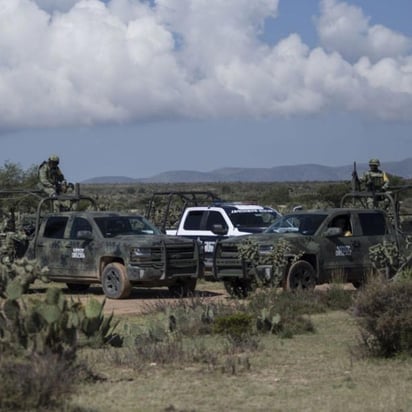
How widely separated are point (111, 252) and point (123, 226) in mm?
1109

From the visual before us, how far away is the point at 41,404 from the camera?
8.74 meters

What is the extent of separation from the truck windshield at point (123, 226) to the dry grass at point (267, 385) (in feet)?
28.1

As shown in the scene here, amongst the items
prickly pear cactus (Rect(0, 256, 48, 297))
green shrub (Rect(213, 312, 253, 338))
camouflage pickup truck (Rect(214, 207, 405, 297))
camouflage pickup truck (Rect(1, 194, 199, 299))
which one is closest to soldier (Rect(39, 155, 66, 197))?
A: camouflage pickup truck (Rect(1, 194, 199, 299))

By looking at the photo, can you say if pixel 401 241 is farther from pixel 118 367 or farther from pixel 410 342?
Answer: pixel 118 367

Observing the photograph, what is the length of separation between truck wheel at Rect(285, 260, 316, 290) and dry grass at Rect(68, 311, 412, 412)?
592cm

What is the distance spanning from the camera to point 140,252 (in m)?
20.1

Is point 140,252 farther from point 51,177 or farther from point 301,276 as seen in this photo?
point 51,177

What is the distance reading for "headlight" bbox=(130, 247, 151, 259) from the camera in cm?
2006

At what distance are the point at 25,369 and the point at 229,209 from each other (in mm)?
16282

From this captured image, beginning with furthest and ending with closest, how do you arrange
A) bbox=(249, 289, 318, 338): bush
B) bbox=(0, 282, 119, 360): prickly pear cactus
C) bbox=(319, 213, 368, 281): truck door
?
bbox=(319, 213, 368, 281): truck door, bbox=(249, 289, 318, 338): bush, bbox=(0, 282, 119, 360): prickly pear cactus

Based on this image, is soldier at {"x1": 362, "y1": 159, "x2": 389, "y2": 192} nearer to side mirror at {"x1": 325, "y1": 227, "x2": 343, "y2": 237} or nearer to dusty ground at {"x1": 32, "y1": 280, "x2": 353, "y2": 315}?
dusty ground at {"x1": 32, "y1": 280, "x2": 353, "y2": 315}

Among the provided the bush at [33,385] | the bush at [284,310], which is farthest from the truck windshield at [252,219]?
the bush at [33,385]

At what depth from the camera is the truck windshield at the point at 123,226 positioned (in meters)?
21.1

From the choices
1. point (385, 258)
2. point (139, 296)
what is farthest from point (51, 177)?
point (385, 258)
